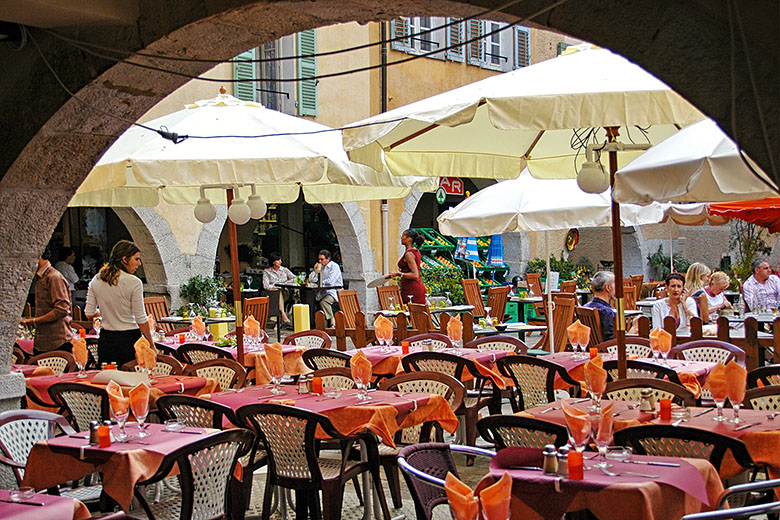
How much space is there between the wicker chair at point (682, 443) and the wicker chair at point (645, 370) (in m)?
1.83

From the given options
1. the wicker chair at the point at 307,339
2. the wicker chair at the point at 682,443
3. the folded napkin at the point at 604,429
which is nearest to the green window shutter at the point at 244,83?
the wicker chair at the point at 307,339

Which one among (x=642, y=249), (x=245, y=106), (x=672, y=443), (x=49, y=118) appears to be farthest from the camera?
(x=642, y=249)

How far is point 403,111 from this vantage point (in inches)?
237

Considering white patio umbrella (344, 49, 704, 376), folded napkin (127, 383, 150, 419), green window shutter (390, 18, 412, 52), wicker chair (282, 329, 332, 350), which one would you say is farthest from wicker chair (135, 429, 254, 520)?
green window shutter (390, 18, 412, 52)

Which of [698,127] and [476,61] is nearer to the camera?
[698,127]

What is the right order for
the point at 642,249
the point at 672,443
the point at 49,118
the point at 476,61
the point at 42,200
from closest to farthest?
1. the point at 672,443
2. the point at 49,118
3. the point at 42,200
4. the point at 476,61
5. the point at 642,249

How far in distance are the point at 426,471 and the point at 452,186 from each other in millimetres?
17426

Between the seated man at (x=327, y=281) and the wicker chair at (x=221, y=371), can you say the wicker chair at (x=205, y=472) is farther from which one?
the seated man at (x=327, y=281)

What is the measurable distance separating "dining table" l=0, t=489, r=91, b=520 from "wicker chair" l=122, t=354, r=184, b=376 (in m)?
3.36

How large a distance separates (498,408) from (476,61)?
12695 millimetres

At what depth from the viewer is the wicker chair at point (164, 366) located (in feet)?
23.8

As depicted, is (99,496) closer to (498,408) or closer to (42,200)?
(42,200)

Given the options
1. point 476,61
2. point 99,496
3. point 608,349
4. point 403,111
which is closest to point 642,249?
point 476,61

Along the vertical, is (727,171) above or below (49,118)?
below
